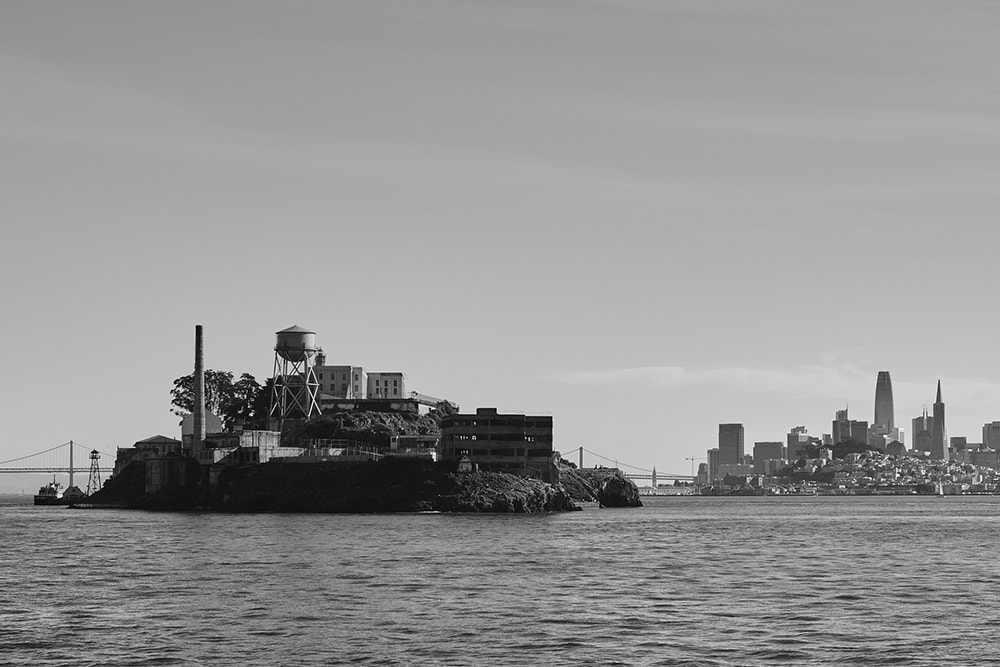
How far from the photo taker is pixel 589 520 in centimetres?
18200

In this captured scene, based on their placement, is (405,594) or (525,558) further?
(525,558)

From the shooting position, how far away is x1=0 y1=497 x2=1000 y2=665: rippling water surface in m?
56.5

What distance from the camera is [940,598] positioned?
7644 cm

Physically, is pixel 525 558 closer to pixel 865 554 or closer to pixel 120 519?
pixel 865 554

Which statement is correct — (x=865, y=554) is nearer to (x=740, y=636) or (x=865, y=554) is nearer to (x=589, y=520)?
(x=740, y=636)

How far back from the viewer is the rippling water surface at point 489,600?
5647cm

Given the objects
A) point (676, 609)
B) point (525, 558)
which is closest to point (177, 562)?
point (525, 558)

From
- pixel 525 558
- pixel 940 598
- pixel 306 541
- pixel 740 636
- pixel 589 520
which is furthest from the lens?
pixel 589 520

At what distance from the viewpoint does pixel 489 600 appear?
243 ft

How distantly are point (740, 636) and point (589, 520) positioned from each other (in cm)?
12161

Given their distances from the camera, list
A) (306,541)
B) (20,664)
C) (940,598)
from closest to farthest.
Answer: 1. (20,664)
2. (940,598)
3. (306,541)

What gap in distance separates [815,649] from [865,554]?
6032 centimetres

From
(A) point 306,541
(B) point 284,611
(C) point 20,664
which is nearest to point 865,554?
Answer: (A) point 306,541

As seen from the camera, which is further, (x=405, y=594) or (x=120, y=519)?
(x=120, y=519)
